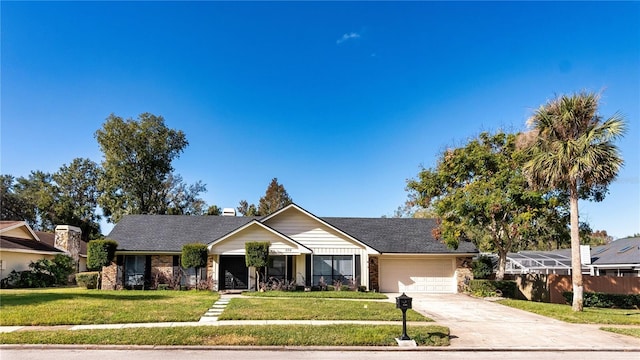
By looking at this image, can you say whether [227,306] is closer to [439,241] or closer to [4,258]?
[439,241]

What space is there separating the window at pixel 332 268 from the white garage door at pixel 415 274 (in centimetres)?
243

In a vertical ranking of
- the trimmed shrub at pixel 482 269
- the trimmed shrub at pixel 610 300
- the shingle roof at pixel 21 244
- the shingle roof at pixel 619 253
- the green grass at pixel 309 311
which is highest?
the shingle roof at pixel 21 244

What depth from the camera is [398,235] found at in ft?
91.8

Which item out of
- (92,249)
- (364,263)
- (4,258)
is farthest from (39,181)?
(364,263)

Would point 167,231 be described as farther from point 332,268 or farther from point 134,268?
point 332,268

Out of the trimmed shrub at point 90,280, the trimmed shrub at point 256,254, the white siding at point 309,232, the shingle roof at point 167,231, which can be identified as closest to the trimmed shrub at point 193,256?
the shingle roof at point 167,231

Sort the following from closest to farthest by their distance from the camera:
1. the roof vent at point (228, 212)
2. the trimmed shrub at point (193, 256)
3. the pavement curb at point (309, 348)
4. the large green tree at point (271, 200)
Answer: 1. the pavement curb at point (309, 348)
2. the trimmed shrub at point (193, 256)
3. the roof vent at point (228, 212)
4. the large green tree at point (271, 200)

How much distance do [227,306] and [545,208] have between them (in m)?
15.3

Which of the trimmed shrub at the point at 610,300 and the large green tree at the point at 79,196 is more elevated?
the large green tree at the point at 79,196

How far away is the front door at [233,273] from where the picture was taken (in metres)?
24.2

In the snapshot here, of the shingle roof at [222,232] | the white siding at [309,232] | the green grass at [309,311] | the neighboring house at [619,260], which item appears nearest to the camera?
the green grass at [309,311]

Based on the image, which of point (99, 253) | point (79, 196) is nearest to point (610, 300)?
point (99, 253)

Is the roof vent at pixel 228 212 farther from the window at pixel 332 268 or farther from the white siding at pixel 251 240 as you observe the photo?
the window at pixel 332 268

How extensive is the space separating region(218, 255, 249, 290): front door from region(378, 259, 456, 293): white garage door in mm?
7857
